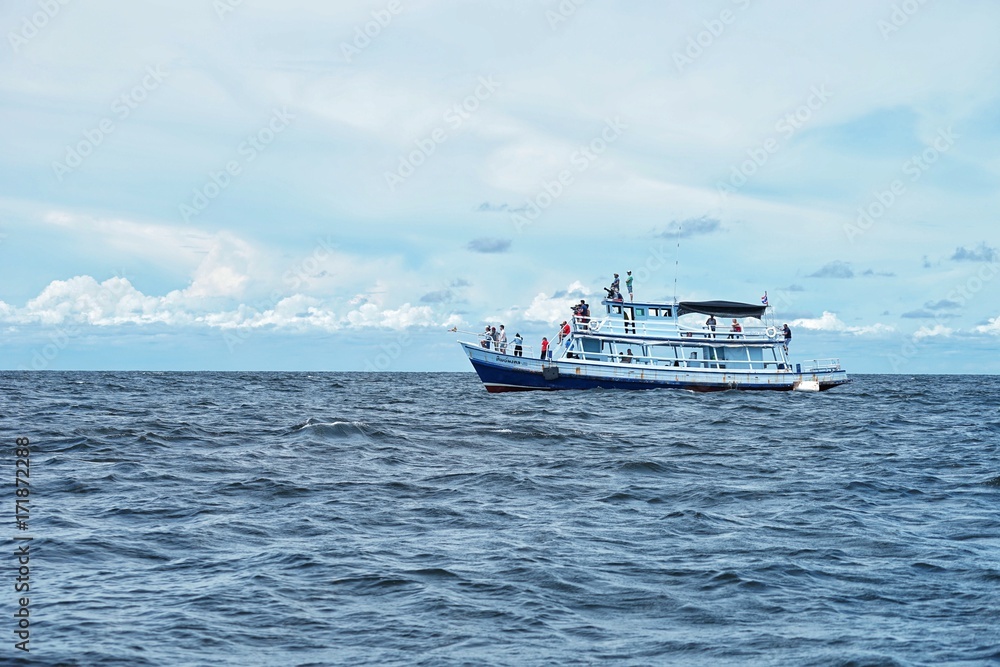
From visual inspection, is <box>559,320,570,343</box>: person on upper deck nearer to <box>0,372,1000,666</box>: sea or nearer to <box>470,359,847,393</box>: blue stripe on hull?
<box>470,359,847,393</box>: blue stripe on hull

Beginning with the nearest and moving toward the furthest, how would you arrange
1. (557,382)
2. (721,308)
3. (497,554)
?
1. (497,554)
2. (557,382)
3. (721,308)

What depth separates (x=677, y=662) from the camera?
796 cm

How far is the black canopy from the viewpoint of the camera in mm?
52000

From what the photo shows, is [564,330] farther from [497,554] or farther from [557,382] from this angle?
[497,554]

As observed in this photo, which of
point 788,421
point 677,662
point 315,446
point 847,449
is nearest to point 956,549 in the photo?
point 677,662

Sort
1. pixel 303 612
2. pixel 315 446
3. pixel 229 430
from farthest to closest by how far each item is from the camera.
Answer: pixel 229 430 < pixel 315 446 < pixel 303 612

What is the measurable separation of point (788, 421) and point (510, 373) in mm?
19362

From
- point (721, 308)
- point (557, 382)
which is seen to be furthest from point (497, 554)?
point (721, 308)

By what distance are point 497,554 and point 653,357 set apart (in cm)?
4006

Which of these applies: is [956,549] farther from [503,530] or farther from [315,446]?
[315,446]

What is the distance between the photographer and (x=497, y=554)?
11625 millimetres

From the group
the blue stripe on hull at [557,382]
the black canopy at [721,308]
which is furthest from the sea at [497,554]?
the black canopy at [721,308]

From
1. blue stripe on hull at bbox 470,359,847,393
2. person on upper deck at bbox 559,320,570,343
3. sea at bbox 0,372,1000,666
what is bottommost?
sea at bbox 0,372,1000,666

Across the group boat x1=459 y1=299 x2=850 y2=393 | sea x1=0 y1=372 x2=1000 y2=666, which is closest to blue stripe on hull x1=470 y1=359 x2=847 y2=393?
boat x1=459 y1=299 x2=850 y2=393
